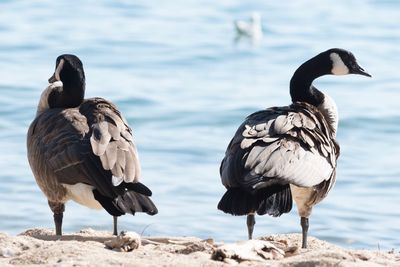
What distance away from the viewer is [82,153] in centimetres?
798

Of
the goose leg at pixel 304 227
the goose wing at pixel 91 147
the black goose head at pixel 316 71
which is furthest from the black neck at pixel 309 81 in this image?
the goose wing at pixel 91 147

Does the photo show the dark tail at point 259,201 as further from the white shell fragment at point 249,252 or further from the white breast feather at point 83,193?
the white breast feather at point 83,193

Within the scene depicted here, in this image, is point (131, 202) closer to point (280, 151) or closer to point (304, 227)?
point (280, 151)

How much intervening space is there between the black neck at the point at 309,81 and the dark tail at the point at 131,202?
6.84 feet

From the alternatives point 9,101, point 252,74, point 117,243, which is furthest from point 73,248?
point 252,74

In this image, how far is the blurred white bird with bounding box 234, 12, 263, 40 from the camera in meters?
21.7

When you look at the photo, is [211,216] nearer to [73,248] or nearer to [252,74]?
[73,248]

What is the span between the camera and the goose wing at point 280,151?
294 inches

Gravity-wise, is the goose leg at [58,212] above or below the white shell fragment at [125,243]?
below

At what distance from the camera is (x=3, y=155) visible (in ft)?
45.5

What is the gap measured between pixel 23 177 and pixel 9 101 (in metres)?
4.19

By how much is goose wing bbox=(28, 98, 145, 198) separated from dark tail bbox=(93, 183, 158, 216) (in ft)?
0.05

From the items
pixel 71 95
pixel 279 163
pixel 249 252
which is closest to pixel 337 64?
pixel 279 163

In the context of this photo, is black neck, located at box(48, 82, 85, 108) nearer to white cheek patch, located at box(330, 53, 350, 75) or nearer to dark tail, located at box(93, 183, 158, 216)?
dark tail, located at box(93, 183, 158, 216)
